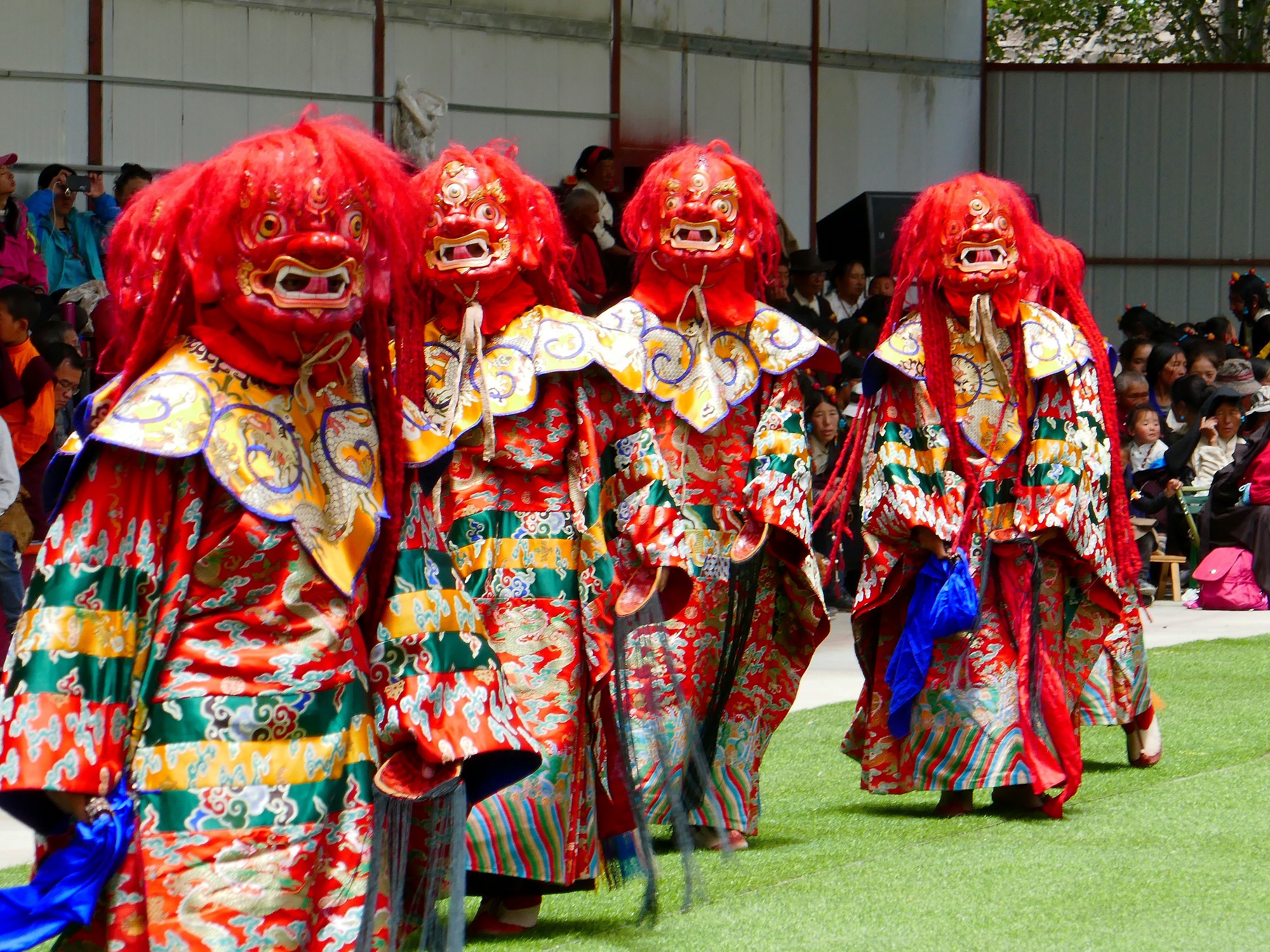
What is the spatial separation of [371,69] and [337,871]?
11.3 metres

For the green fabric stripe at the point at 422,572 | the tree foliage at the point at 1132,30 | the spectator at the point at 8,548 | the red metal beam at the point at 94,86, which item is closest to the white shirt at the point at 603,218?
the red metal beam at the point at 94,86

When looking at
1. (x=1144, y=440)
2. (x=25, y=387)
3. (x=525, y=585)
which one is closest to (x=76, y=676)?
(x=525, y=585)

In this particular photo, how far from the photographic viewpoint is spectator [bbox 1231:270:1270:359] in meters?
15.5

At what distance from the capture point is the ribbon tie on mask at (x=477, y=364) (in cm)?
491

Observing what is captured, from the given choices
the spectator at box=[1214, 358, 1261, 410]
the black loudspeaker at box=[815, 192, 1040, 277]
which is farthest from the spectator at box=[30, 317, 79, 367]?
the black loudspeaker at box=[815, 192, 1040, 277]

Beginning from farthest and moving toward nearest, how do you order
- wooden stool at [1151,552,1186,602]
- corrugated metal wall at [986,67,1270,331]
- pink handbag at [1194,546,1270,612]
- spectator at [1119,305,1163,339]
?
corrugated metal wall at [986,67,1270,331], spectator at [1119,305,1163,339], wooden stool at [1151,552,1186,602], pink handbag at [1194,546,1270,612]

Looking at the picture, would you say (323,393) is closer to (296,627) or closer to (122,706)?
(296,627)

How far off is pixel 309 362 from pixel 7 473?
14.9 feet

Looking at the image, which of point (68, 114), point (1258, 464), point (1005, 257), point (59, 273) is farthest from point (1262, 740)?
point (68, 114)

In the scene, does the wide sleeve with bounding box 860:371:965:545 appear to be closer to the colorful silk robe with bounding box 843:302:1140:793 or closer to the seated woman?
the colorful silk robe with bounding box 843:302:1140:793

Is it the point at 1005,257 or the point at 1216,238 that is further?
the point at 1216,238

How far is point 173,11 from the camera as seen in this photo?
12.7 meters

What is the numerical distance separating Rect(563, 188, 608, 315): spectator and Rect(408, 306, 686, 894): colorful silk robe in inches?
198

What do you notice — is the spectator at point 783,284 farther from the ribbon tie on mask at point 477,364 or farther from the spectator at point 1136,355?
the ribbon tie on mask at point 477,364
